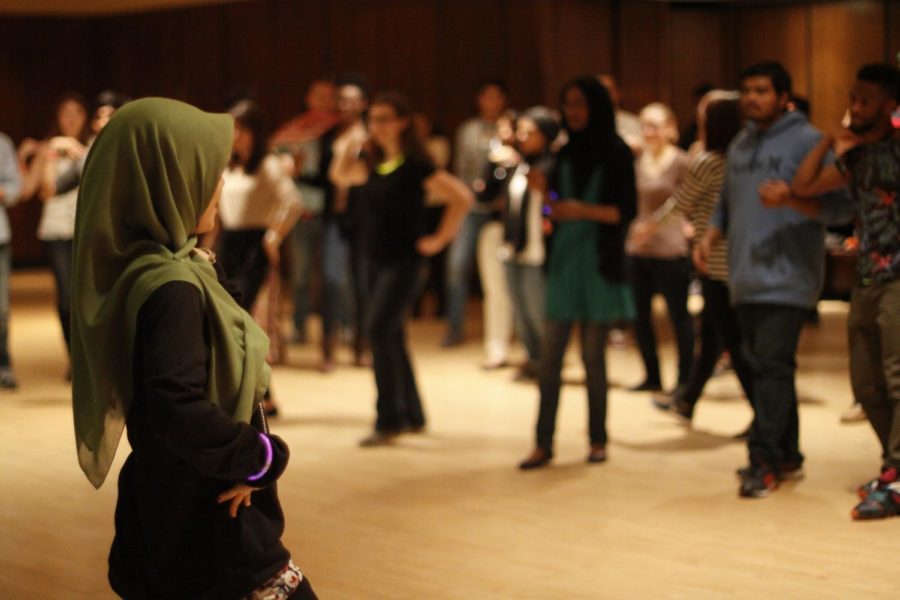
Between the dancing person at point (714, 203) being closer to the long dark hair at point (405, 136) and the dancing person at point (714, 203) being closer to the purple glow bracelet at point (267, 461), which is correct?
the long dark hair at point (405, 136)

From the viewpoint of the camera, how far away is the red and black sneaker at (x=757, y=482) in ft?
17.0

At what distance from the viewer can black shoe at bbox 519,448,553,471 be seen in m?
5.75

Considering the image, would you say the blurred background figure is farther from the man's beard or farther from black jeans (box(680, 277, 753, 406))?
the man's beard

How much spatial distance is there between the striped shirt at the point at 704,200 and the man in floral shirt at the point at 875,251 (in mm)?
1022

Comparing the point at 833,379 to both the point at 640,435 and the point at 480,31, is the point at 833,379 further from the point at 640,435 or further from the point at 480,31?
the point at 480,31

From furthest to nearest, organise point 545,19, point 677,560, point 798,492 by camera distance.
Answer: point 545,19 → point 798,492 → point 677,560

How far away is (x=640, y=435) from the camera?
6.46 m

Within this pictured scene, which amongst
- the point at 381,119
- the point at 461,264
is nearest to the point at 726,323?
the point at 381,119

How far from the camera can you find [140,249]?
2.40 meters

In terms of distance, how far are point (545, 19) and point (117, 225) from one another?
9976mm

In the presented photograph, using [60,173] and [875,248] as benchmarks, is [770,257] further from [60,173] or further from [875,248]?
[60,173]

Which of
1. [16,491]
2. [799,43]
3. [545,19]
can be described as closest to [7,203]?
[16,491]

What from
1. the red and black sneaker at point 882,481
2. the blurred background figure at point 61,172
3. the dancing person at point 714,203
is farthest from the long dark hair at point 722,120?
the blurred background figure at point 61,172

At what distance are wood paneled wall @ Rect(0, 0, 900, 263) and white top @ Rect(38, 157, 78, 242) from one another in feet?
8.88
